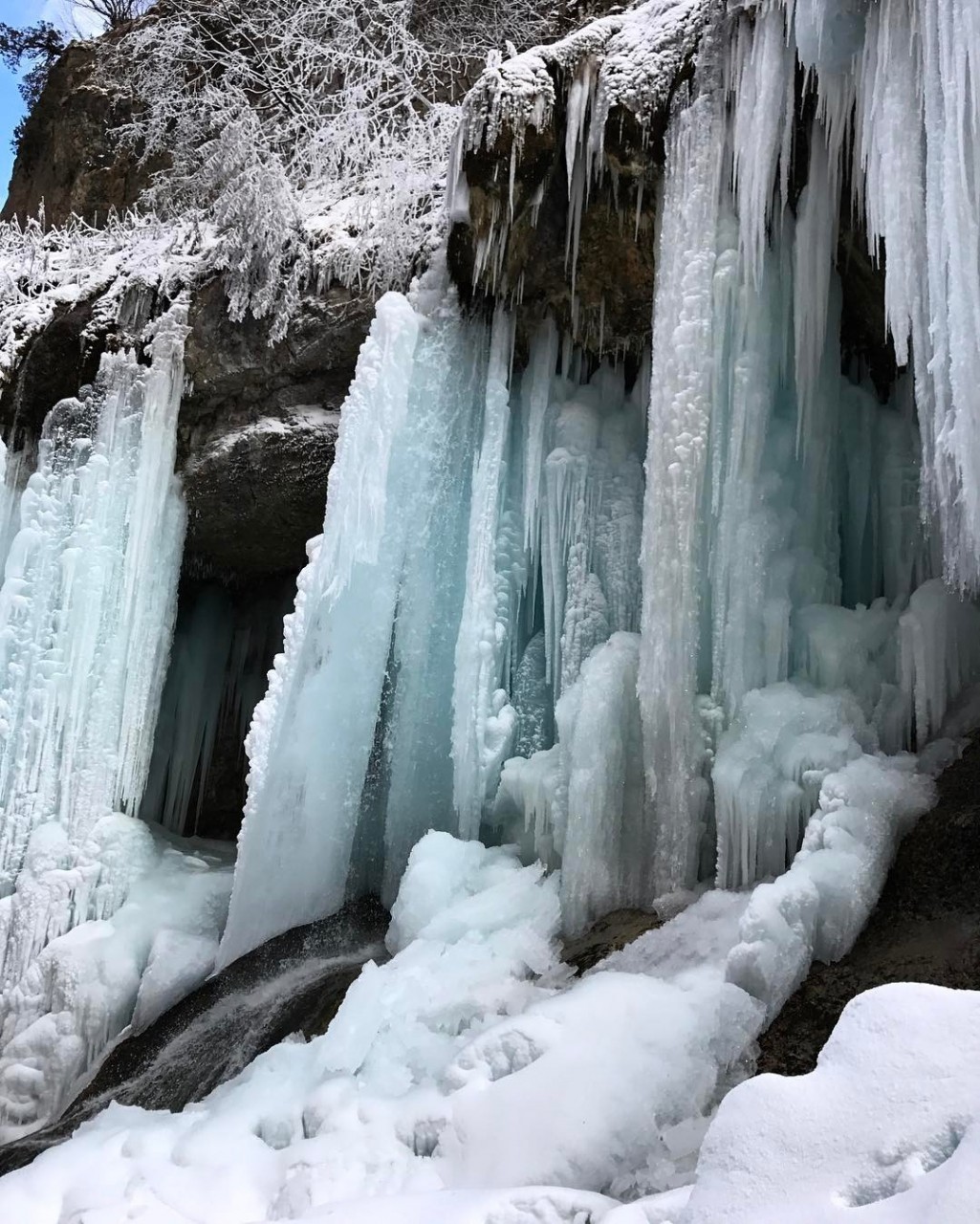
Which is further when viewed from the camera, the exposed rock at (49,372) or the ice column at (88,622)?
the exposed rock at (49,372)

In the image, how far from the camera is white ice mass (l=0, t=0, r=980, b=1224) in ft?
10.6

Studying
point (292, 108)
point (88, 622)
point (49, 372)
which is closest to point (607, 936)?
point (88, 622)

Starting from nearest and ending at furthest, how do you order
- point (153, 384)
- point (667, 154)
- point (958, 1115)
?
point (958, 1115) → point (667, 154) → point (153, 384)

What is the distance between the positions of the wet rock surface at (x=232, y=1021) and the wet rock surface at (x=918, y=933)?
7.91ft

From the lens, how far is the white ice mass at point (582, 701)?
10.6ft

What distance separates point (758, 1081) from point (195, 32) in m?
11.3

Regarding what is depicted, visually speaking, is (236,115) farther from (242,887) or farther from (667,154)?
(242,887)

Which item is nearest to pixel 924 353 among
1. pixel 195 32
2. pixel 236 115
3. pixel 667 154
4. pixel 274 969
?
pixel 667 154

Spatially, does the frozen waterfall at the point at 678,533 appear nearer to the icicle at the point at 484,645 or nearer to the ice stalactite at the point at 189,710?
the icicle at the point at 484,645

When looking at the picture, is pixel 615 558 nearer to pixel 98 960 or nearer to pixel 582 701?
pixel 582 701

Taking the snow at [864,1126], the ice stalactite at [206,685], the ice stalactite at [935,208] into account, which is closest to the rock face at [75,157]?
the ice stalactite at [206,685]

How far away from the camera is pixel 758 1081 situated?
2104 mm

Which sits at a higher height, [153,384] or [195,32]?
[195,32]

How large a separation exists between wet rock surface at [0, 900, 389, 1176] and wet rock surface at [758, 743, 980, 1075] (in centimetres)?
241
